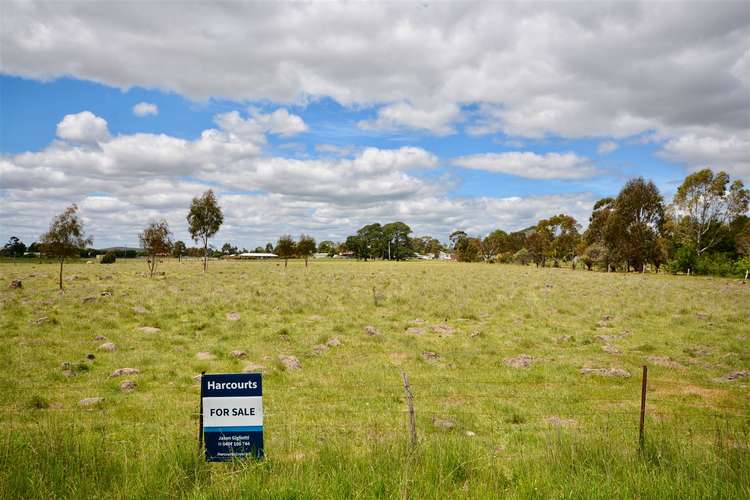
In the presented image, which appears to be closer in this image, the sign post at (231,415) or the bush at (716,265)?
the sign post at (231,415)

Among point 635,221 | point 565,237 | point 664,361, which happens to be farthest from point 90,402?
point 565,237

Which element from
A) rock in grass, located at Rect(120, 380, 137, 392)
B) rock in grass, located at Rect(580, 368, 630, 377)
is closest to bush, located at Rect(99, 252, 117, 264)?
rock in grass, located at Rect(120, 380, 137, 392)

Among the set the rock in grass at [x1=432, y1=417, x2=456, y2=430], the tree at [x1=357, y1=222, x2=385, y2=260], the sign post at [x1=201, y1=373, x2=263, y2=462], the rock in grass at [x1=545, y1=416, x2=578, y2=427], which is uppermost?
the tree at [x1=357, y1=222, x2=385, y2=260]

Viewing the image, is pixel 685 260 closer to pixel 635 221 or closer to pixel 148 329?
pixel 635 221

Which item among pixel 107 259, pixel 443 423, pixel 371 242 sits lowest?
pixel 443 423

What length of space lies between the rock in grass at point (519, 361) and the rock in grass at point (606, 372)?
5.84 ft

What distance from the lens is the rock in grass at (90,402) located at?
38.3ft

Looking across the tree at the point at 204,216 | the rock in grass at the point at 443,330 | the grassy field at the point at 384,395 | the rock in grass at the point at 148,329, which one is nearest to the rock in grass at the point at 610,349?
the grassy field at the point at 384,395

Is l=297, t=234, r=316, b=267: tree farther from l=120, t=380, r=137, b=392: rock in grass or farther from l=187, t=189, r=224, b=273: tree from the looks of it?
l=120, t=380, r=137, b=392: rock in grass

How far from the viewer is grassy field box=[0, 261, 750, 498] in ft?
21.2

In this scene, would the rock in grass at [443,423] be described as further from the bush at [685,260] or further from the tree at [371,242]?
the tree at [371,242]

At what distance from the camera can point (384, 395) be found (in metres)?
13.1

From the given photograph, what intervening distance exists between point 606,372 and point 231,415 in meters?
13.2

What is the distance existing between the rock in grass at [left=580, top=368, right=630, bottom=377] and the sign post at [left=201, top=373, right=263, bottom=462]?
12.5 meters
